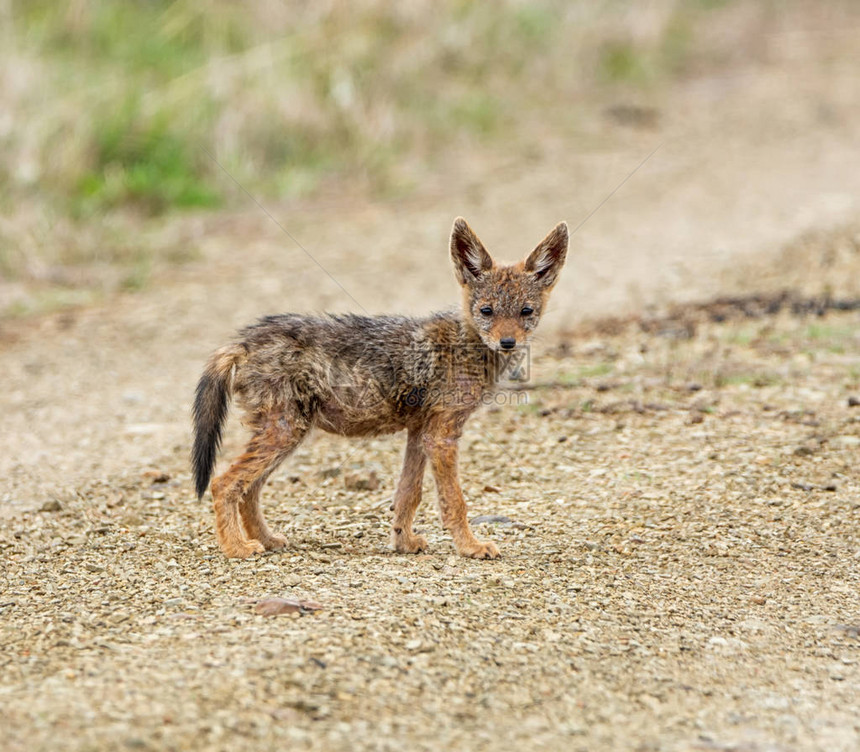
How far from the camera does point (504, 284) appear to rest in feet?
17.6

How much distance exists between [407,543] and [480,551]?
0.34 meters

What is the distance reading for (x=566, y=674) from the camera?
12.2 feet

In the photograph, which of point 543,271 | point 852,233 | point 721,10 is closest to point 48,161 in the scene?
point 543,271

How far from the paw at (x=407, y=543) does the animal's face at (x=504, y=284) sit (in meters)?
0.94

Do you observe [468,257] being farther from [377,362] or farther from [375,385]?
[375,385]

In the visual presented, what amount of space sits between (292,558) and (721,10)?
51.8ft

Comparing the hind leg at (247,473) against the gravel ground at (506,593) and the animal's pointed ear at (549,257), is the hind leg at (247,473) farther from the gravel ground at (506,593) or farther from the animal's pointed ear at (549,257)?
the animal's pointed ear at (549,257)

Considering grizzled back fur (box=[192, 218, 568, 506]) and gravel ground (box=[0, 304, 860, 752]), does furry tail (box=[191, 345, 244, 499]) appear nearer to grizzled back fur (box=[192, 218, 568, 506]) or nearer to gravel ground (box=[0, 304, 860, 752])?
grizzled back fur (box=[192, 218, 568, 506])

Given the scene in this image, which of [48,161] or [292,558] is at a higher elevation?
[48,161]

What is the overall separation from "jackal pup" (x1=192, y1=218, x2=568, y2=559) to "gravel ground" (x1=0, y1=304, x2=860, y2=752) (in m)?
0.26

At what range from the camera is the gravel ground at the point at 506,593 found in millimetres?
3369

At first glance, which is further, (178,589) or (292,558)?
(292,558)

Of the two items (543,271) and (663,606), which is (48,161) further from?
(663,606)

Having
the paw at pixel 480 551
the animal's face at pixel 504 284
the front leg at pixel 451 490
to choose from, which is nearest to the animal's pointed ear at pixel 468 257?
the animal's face at pixel 504 284
